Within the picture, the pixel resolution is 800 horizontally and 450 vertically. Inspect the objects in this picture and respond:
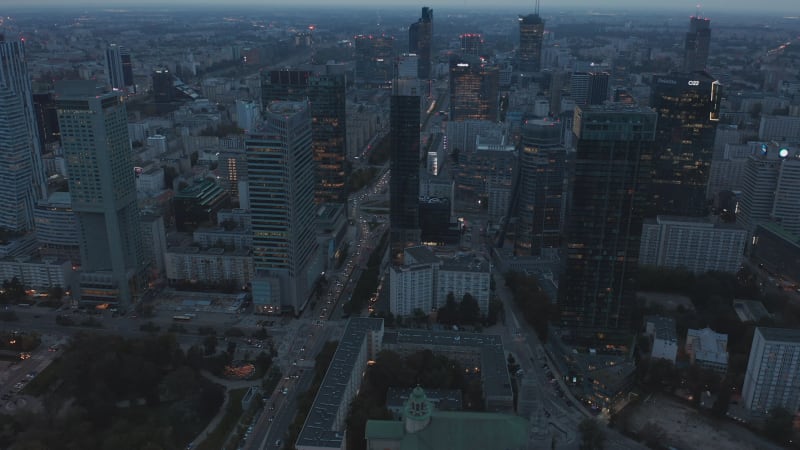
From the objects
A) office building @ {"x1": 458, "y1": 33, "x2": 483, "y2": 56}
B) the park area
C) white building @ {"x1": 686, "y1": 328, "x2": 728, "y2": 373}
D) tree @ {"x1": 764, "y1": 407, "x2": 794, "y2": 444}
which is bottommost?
the park area

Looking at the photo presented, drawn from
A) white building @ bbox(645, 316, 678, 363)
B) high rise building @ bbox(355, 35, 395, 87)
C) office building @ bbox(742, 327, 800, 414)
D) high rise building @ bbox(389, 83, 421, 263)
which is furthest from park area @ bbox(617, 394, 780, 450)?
high rise building @ bbox(355, 35, 395, 87)

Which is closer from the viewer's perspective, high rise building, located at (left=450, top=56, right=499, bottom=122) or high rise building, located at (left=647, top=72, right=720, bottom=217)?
high rise building, located at (left=647, top=72, right=720, bottom=217)

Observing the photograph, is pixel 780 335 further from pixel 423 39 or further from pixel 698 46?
pixel 423 39

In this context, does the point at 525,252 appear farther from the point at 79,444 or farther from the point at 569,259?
the point at 79,444

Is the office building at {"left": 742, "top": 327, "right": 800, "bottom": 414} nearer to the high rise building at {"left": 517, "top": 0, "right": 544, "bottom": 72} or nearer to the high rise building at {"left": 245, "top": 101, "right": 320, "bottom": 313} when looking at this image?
the high rise building at {"left": 245, "top": 101, "right": 320, "bottom": 313}

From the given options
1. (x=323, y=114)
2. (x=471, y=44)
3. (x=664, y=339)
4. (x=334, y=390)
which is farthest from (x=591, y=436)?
(x=471, y=44)

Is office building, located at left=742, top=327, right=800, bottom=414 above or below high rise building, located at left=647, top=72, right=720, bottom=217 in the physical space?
below
